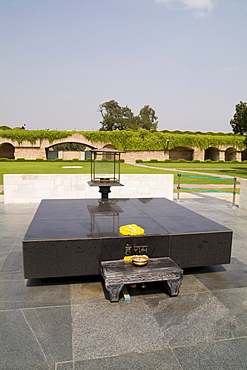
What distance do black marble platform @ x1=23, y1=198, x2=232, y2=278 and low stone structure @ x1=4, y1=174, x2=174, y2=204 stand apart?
4.67 metres

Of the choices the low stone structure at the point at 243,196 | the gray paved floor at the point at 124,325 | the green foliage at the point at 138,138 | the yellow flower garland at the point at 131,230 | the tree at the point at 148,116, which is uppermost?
the tree at the point at 148,116

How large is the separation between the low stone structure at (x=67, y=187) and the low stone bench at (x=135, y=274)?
6.10m

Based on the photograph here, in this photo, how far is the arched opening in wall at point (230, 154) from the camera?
47881 millimetres

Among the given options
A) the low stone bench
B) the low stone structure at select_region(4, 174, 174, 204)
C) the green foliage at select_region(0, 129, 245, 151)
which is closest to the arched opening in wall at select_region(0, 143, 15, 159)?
the green foliage at select_region(0, 129, 245, 151)

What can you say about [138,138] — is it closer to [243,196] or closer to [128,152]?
[128,152]

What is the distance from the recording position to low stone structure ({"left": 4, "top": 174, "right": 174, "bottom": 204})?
29.6 feet

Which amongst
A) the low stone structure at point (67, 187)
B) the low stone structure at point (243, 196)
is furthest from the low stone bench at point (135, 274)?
the low stone structure at point (67, 187)

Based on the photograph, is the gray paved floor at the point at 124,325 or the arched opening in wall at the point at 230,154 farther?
the arched opening in wall at the point at 230,154

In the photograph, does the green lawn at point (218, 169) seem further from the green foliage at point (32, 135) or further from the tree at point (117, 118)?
the tree at point (117, 118)

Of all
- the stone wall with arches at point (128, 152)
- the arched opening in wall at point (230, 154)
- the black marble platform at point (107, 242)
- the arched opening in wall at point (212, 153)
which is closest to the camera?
the black marble platform at point (107, 242)

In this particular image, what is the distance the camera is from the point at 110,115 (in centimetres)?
6456

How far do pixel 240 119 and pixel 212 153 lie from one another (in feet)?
87.5

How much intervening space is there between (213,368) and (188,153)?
159 feet

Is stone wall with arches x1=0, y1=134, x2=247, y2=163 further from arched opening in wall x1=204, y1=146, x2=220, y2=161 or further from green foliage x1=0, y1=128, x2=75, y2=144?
green foliage x1=0, y1=128, x2=75, y2=144
